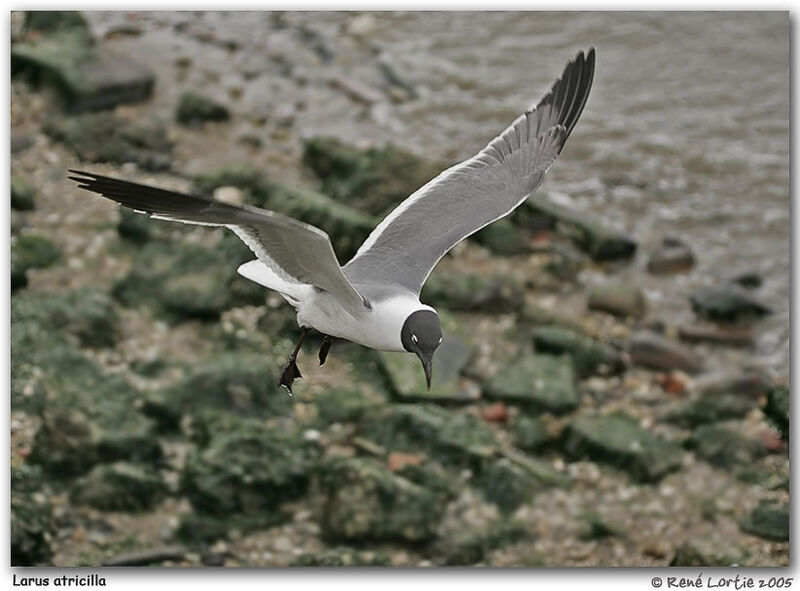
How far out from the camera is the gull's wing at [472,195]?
3.22m

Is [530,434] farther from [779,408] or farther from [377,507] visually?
[779,408]

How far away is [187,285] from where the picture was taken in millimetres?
4973

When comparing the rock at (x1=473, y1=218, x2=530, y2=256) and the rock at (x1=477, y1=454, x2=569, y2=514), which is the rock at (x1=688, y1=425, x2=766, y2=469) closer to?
the rock at (x1=477, y1=454, x2=569, y2=514)

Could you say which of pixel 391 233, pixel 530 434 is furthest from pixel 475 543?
pixel 391 233

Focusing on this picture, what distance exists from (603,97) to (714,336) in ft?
4.16

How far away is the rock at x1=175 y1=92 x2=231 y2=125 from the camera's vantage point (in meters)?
5.66

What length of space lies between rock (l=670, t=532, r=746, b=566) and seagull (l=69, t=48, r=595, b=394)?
1.52 meters

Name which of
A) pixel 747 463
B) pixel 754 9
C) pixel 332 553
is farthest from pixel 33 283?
pixel 754 9

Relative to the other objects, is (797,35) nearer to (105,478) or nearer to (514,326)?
(514,326)

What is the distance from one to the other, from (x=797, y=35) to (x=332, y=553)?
2368 millimetres

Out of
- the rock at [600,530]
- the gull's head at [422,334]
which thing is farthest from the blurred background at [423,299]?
the gull's head at [422,334]

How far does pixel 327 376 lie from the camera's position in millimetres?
4816

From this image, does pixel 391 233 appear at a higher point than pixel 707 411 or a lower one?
higher

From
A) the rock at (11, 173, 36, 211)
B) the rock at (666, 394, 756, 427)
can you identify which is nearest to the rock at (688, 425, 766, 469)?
the rock at (666, 394, 756, 427)
